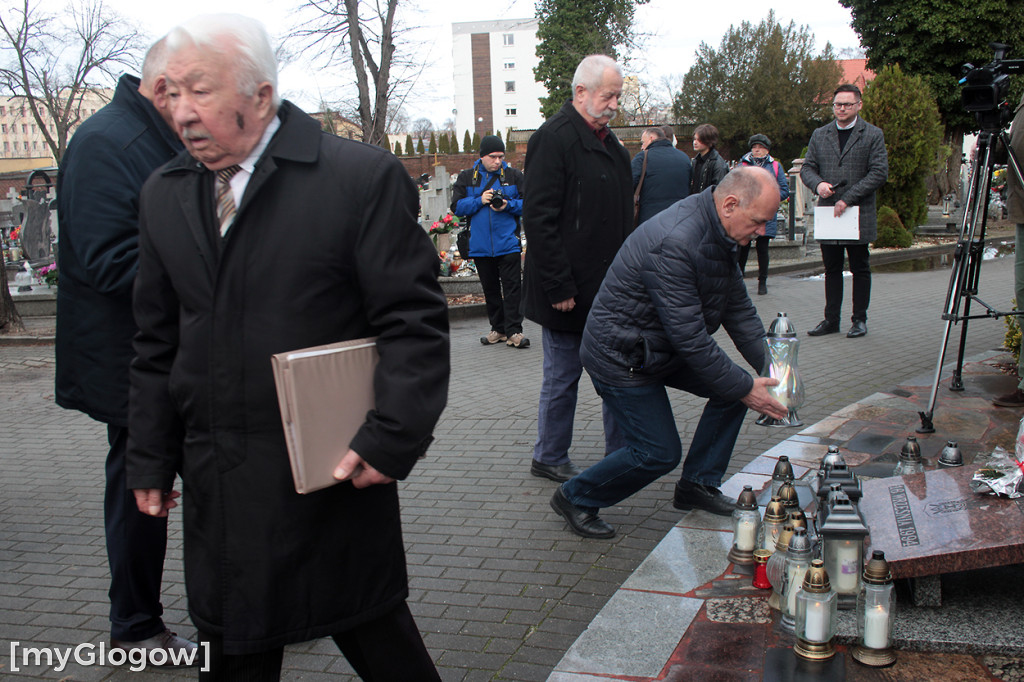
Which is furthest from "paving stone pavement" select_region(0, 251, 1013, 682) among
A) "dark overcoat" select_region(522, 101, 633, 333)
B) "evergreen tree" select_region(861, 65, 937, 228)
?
"evergreen tree" select_region(861, 65, 937, 228)

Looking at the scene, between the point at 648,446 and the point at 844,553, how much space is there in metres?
0.98

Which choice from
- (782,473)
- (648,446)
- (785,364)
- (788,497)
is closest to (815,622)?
(788,497)

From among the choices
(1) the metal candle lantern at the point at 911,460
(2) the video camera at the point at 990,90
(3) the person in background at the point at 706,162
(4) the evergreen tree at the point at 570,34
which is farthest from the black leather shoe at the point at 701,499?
(4) the evergreen tree at the point at 570,34

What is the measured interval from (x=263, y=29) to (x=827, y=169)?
23.8 ft

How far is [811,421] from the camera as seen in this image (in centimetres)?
587

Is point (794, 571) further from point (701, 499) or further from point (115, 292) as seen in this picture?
point (115, 292)

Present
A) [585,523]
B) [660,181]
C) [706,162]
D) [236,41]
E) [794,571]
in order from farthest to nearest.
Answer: [706,162]
[660,181]
[585,523]
[794,571]
[236,41]

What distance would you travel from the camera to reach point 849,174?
827 centimetres

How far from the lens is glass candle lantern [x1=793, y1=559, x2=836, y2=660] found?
279 centimetres

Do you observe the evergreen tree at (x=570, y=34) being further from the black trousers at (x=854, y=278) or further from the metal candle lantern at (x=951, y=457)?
the metal candle lantern at (x=951, y=457)

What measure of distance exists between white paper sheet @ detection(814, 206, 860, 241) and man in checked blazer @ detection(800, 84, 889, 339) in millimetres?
53

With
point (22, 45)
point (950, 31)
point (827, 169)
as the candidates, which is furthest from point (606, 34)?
point (827, 169)

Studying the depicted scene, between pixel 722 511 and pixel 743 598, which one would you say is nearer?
pixel 743 598

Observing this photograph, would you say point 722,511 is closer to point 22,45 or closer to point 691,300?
point 691,300
